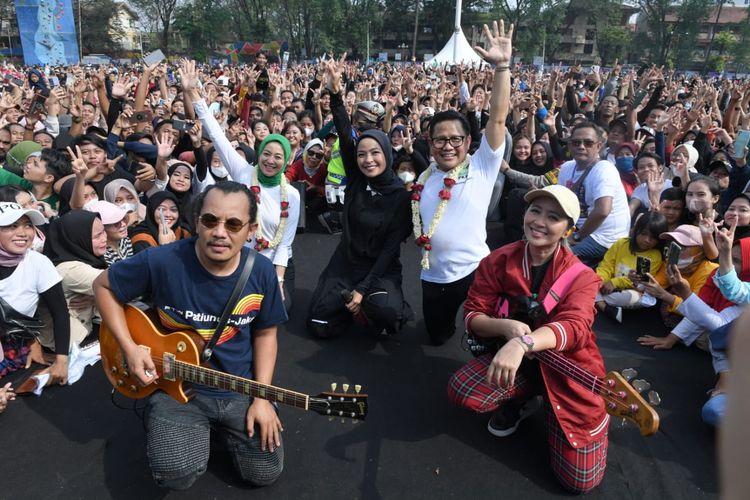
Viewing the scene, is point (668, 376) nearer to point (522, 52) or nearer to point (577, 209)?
point (577, 209)

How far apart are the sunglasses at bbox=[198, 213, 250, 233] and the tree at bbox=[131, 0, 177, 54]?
213ft

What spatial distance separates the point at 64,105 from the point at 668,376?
11838 mm

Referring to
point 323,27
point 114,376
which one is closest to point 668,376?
point 114,376

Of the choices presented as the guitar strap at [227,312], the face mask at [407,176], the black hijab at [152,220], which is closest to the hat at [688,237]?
the face mask at [407,176]

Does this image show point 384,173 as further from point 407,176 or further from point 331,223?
point 331,223

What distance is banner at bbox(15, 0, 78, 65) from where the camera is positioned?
92.4 ft


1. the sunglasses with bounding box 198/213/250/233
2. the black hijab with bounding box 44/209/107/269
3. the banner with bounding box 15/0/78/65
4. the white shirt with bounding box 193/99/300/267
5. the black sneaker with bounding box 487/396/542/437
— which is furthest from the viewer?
the banner with bounding box 15/0/78/65

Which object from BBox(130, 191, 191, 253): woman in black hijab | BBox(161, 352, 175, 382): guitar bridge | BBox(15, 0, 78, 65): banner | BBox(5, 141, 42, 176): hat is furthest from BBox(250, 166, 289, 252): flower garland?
BBox(15, 0, 78, 65): banner

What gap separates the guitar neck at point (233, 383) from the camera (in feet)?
7.86

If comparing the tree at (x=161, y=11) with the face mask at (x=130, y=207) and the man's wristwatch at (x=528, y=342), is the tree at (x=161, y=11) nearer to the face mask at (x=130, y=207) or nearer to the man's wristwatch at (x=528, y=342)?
the face mask at (x=130, y=207)

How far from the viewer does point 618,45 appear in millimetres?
65812

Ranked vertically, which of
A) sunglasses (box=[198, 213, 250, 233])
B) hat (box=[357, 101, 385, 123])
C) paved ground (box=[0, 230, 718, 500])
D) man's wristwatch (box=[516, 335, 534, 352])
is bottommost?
paved ground (box=[0, 230, 718, 500])

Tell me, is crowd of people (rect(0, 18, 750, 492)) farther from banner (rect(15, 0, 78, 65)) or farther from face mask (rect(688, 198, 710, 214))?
banner (rect(15, 0, 78, 65))

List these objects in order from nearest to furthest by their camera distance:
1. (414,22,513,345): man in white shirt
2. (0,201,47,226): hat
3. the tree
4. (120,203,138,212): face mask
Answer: (0,201,47,226): hat < (414,22,513,345): man in white shirt < (120,203,138,212): face mask < the tree
